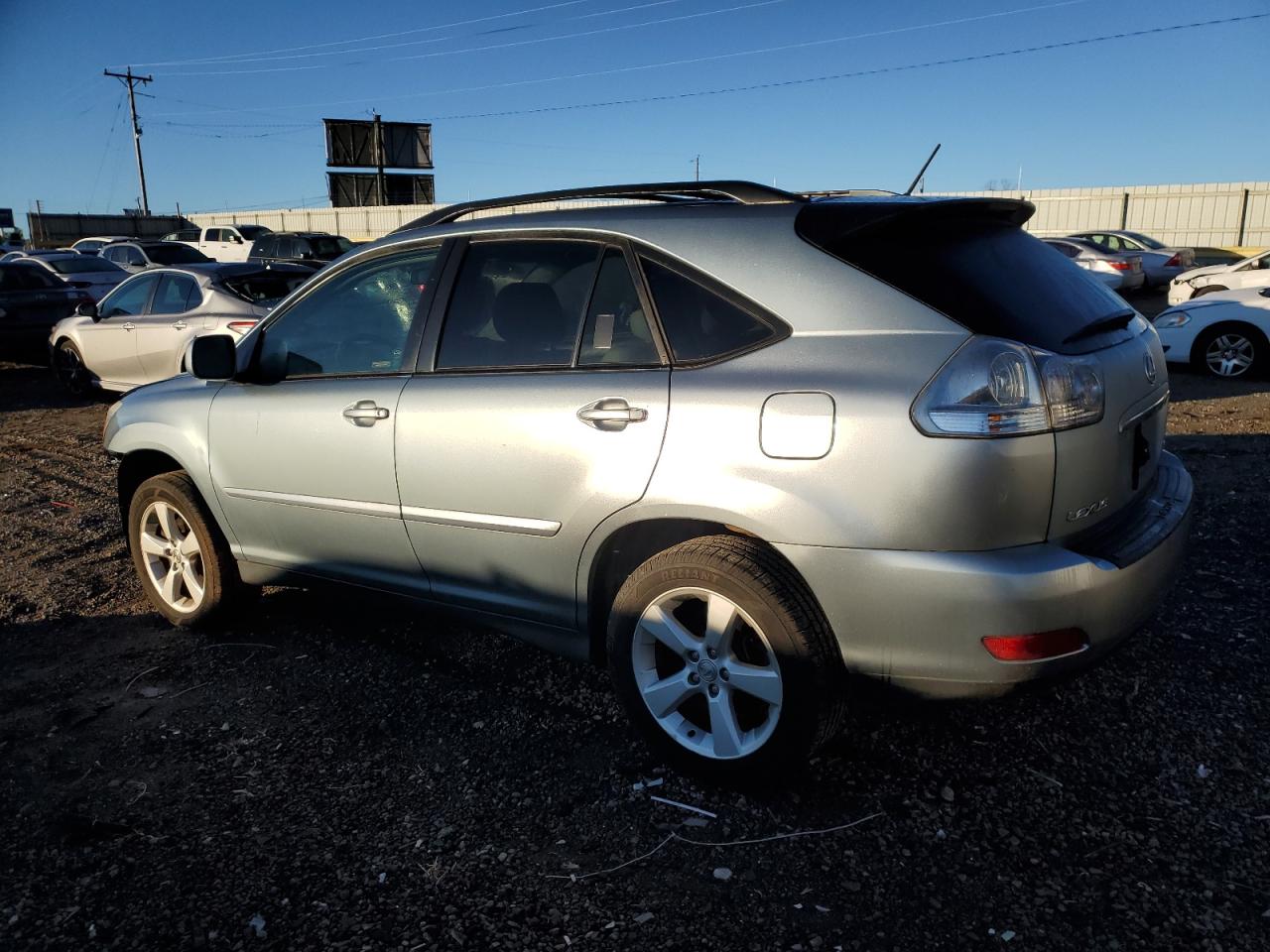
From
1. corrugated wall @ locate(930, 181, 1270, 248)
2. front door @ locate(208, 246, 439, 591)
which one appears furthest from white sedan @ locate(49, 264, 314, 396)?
→ corrugated wall @ locate(930, 181, 1270, 248)

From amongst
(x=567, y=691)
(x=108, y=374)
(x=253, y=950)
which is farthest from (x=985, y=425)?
(x=108, y=374)

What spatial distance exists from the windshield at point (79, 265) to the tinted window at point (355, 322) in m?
16.9

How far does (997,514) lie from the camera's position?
2.39 m

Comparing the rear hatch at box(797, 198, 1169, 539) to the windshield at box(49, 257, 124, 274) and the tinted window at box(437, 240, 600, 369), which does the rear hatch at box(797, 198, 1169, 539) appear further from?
the windshield at box(49, 257, 124, 274)

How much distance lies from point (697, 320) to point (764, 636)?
3.10 ft

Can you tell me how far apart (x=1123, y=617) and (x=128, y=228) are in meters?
64.6

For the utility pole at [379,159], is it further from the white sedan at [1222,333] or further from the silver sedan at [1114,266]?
the white sedan at [1222,333]

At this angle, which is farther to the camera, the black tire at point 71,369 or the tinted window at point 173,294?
the black tire at point 71,369

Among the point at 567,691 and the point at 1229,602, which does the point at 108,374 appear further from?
the point at 1229,602

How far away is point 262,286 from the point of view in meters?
9.80

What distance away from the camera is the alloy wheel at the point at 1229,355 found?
10305 mm

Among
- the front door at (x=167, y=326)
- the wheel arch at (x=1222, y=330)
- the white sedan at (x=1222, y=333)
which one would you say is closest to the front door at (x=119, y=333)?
the front door at (x=167, y=326)

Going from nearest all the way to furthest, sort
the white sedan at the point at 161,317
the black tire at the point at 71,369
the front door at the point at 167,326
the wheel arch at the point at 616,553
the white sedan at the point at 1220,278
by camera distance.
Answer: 1. the wheel arch at the point at 616,553
2. the white sedan at the point at 161,317
3. the front door at the point at 167,326
4. the black tire at the point at 71,369
5. the white sedan at the point at 1220,278

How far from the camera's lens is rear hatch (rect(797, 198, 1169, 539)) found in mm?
2545
